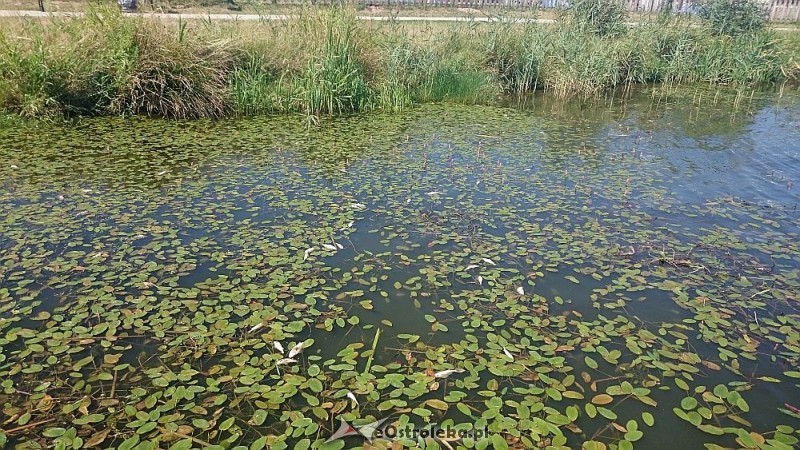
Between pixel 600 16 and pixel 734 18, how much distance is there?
323 cm

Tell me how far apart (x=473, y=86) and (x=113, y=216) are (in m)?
5.95

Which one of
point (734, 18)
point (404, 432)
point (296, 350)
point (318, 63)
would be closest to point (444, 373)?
point (404, 432)

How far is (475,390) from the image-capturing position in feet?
8.19

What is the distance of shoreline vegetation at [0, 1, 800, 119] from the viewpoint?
6.46m

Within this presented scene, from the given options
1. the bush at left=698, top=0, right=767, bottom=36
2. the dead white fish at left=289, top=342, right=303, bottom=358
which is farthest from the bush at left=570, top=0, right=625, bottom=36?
the dead white fish at left=289, top=342, right=303, bottom=358

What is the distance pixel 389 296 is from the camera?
3225 millimetres

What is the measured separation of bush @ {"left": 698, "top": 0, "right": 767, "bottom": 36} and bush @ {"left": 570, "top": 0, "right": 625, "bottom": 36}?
84.2 inches

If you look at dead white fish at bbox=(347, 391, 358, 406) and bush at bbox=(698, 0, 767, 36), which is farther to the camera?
bush at bbox=(698, 0, 767, 36)

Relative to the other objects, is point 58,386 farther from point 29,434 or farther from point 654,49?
point 654,49

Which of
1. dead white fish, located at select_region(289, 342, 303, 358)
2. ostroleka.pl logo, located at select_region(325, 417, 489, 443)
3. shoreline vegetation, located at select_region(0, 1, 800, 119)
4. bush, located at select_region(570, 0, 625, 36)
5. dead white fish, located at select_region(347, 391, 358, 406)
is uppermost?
bush, located at select_region(570, 0, 625, 36)

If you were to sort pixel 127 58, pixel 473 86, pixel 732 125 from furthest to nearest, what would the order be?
pixel 473 86, pixel 732 125, pixel 127 58

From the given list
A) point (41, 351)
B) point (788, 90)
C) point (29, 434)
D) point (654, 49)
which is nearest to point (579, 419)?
point (29, 434)

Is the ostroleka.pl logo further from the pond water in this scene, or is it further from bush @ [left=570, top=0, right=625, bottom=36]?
bush @ [left=570, top=0, right=625, bottom=36]

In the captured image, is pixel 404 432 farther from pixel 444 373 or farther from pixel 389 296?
pixel 389 296
